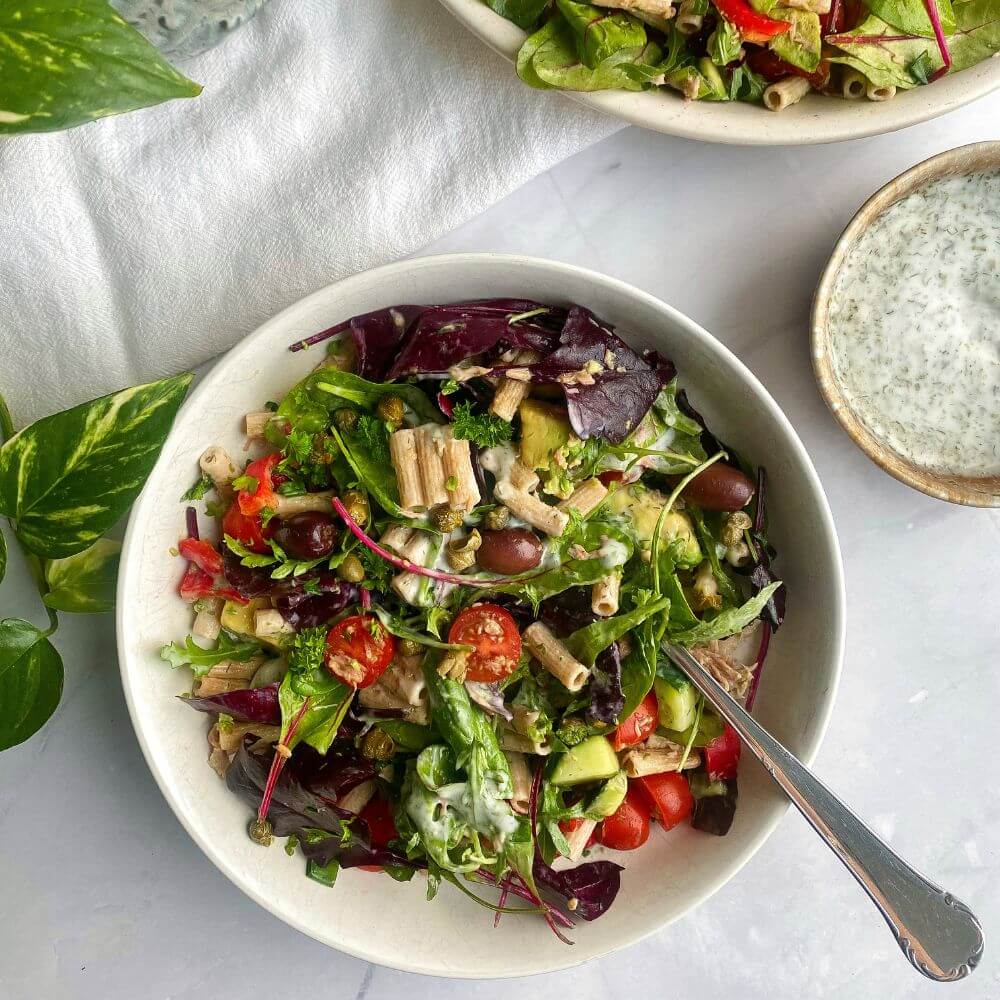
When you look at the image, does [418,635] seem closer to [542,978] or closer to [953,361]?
[542,978]

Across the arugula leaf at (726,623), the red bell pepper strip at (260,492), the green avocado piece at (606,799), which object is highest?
the red bell pepper strip at (260,492)

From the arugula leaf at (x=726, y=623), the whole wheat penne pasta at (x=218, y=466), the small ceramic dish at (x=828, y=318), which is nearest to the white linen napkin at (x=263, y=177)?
the whole wheat penne pasta at (x=218, y=466)

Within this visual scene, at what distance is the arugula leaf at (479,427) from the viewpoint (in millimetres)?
1543

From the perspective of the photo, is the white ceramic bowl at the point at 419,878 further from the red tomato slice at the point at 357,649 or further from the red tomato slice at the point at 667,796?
the red tomato slice at the point at 357,649

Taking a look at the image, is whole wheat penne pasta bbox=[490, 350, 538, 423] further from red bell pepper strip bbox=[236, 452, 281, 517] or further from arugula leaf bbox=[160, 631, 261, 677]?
arugula leaf bbox=[160, 631, 261, 677]

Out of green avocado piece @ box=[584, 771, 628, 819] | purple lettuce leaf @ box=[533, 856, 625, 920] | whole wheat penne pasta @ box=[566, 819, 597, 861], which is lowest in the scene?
purple lettuce leaf @ box=[533, 856, 625, 920]

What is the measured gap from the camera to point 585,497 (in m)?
1.61

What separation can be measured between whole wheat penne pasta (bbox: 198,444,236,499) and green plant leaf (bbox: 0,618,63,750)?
0.36 m

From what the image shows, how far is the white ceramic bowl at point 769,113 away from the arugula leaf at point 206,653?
1.04 meters

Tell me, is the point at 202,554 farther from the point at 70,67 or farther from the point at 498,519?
the point at 70,67

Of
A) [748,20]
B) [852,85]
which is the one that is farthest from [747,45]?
[852,85]

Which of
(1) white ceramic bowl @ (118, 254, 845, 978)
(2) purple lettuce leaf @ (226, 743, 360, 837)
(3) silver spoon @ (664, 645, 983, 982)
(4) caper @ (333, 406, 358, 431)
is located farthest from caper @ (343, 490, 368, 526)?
(3) silver spoon @ (664, 645, 983, 982)

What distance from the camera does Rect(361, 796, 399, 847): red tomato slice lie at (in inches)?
67.9

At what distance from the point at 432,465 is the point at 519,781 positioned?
0.56 m
